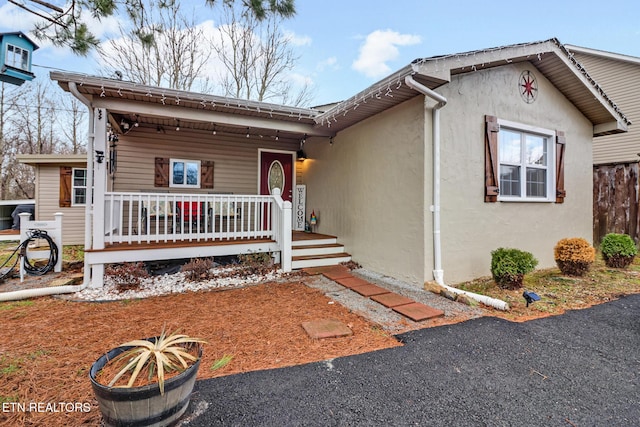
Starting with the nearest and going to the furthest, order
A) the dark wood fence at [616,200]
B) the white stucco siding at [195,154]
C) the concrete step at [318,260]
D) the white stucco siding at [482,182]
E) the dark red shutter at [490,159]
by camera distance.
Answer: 1. the white stucco siding at [482,182]
2. the dark red shutter at [490,159]
3. the concrete step at [318,260]
4. the white stucco siding at [195,154]
5. the dark wood fence at [616,200]

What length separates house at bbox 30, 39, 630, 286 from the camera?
170 inches

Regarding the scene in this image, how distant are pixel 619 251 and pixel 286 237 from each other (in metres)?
6.11

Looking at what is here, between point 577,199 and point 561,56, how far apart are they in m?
2.95

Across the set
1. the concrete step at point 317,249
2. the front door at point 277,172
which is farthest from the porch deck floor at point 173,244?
the front door at point 277,172

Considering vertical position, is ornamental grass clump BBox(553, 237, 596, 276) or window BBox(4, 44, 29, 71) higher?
window BBox(4, 44, 29, 71)

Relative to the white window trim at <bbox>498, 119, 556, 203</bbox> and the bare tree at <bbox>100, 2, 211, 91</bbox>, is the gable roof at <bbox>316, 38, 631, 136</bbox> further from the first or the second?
the bare tree at <bbox>100, 2, 211, 91</bbox>

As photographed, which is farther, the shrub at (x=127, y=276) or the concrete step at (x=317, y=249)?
the concrete step at (x=317, y=249)

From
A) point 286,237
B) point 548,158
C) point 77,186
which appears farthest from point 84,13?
point 548,158

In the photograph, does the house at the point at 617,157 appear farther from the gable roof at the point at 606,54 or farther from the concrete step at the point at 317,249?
the concrete step at the point at 317,249

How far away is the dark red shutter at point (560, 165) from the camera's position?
18.6 ft

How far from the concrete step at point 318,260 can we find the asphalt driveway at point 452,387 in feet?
9.77

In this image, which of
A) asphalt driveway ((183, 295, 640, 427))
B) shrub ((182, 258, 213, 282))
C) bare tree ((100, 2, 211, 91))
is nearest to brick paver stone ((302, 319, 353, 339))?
asphalt driveway ((183, 295, 640, 427))

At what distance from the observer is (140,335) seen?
2.80m

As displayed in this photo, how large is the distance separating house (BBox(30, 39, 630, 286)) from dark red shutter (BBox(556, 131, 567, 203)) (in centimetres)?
3
